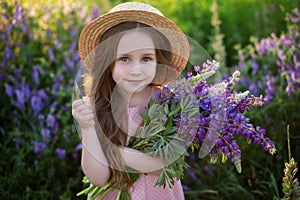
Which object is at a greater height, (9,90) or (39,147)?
(9,90)

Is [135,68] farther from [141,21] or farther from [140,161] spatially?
[140,161]

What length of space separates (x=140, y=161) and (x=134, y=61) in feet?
1.43

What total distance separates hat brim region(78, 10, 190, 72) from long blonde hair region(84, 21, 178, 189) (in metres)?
0.02

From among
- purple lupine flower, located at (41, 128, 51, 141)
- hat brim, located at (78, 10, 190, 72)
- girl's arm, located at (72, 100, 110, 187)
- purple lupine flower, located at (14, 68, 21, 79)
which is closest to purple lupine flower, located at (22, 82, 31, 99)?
purple lupine flower, located at (14, 68, 21, 79)

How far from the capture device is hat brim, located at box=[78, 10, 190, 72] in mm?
2098

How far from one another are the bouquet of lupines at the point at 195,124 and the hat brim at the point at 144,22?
228mm

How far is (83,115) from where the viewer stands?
2064 mm

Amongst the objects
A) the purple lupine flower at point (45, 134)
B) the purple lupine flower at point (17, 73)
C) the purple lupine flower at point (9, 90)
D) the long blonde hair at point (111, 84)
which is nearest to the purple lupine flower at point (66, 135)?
the purple lupine flower at point (45, 134)

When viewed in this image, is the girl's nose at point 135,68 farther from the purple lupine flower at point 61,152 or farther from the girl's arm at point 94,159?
the purple lupine flower at point 61,152

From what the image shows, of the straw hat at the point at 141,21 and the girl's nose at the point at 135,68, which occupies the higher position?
the straw hat at the point at 141,21

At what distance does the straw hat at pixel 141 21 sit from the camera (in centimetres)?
210

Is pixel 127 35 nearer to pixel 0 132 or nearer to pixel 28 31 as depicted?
pixel 0 132

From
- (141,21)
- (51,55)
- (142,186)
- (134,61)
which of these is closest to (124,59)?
(134,61)

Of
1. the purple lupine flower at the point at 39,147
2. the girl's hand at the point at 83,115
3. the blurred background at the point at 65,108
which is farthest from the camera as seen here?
the purple lupine flower at the point at 39,147
